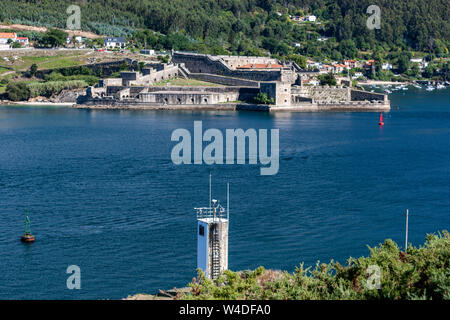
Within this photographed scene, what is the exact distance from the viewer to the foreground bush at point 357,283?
36.4 ft

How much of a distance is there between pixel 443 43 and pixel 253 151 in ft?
264

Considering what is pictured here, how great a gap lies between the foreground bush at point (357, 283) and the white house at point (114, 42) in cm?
5625

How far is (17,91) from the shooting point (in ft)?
172

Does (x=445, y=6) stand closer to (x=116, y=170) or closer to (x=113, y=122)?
(x=113, y=122)

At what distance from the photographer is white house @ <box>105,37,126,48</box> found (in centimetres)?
6700

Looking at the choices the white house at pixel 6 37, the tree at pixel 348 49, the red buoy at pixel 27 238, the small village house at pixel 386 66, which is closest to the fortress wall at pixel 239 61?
the white house at pixel 6 37

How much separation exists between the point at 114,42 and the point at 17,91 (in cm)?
1652

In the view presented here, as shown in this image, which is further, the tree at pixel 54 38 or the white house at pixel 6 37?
the white house at pixel 6 37

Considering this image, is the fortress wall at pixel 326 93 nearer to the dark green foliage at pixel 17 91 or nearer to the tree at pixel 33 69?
the dark green foliage at pixel 17 91

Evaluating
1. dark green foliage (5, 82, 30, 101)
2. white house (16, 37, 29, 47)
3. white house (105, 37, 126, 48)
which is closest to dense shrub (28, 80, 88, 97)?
dark green foliage (5, 82, 30, 101)

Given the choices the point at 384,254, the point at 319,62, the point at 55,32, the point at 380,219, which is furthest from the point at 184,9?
the point at 384,254

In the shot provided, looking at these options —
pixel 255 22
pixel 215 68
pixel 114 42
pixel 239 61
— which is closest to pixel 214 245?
pixel 215 68

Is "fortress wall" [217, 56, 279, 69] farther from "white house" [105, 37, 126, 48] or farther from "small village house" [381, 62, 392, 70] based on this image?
"small village house" [381, 62, 392, 70]

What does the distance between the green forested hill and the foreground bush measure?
2073 inches
